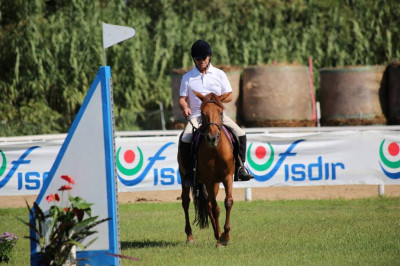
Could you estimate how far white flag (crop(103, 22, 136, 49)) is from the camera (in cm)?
848

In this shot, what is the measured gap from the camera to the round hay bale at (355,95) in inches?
892

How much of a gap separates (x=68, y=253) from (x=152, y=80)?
2090 cm

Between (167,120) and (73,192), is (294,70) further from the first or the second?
(73,192)

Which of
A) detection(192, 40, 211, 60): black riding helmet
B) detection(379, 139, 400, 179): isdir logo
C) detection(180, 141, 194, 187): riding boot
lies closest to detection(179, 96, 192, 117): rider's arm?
detection(180, 141, 194, 187): riding boot

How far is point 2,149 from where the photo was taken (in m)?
16.7

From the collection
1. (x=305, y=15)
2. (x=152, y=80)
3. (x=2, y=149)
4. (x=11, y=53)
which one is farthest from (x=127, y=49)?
(x=2, y=149)

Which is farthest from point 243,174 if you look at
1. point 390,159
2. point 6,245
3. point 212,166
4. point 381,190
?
point 381,190

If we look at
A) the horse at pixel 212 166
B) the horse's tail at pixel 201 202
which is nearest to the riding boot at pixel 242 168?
the horse at pixel 212 166

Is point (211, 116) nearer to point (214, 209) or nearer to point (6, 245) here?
point (214, 209)

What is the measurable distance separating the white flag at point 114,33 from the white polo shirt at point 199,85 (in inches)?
105

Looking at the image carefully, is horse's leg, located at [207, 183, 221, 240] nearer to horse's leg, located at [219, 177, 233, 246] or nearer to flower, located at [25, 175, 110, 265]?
horse's leg, located at [219, 177, 233, 246]

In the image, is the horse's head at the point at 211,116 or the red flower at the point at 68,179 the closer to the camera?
the red flower at the point at 68,179

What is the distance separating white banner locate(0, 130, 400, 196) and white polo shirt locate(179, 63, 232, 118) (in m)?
5.96

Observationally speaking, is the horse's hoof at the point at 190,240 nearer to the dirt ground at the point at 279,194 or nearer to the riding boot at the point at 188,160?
the riding boot at the point at 188,160
